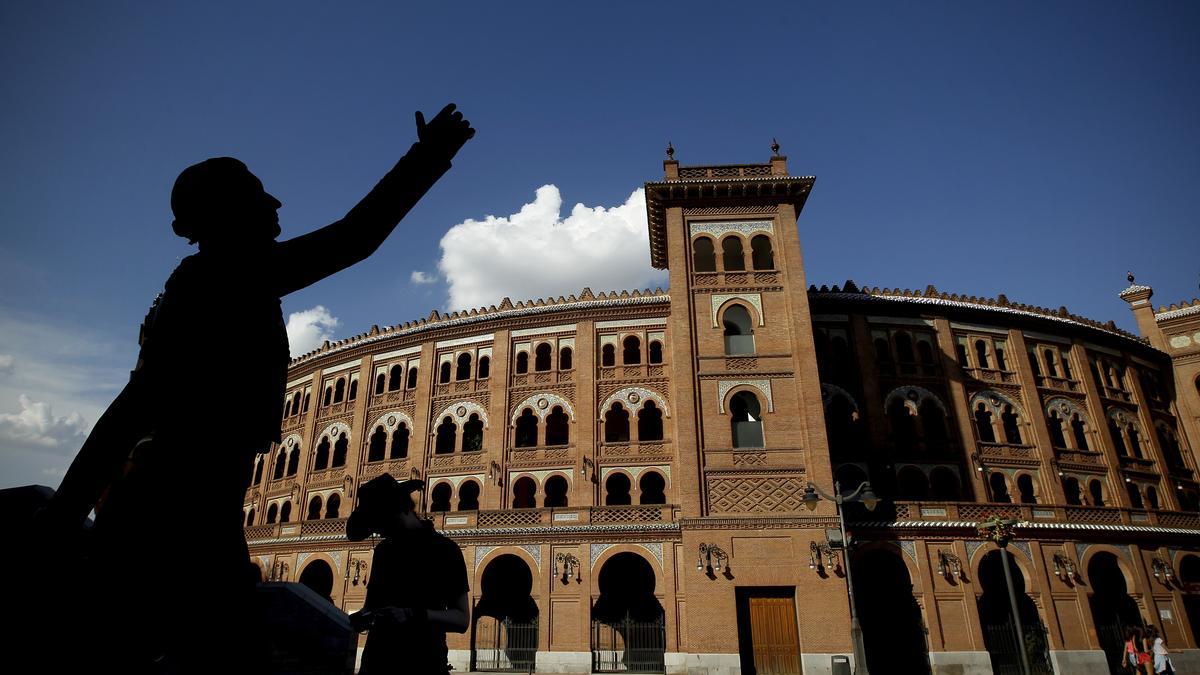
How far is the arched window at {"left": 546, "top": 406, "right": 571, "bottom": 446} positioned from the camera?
88.8 feet

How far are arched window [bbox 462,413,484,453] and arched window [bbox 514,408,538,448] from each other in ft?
5.41

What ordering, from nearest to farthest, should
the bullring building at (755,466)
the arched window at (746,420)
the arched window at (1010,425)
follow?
the bullring building at (755,466)
the arched window at (746,420)
the arched window at (1010,425)

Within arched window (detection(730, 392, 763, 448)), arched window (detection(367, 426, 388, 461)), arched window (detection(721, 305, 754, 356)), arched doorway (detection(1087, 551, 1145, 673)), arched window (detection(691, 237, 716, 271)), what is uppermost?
arched window (detection(691, 237, 716, 271))

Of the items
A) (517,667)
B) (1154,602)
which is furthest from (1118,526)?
(517,667)

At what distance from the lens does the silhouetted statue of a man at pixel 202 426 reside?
5.14 ft

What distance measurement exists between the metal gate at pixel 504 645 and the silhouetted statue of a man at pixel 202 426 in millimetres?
22999

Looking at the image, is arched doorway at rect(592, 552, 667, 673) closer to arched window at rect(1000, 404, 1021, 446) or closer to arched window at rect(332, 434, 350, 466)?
arched window at rect(332, 434, 350, 466)

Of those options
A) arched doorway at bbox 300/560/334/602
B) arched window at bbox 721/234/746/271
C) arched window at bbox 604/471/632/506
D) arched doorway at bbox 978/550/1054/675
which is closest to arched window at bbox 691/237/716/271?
arched window at bbox 721/234/746/271

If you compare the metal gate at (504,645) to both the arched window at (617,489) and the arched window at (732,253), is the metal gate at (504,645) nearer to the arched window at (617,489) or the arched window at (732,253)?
the arched window at (617,489)

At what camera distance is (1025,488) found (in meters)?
26.5


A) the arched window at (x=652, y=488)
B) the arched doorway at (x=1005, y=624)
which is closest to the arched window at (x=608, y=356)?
the arched window at (x=652, y=488)

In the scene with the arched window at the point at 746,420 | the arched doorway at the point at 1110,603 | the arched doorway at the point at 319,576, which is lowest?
the arched doorway at the point at 1110,603

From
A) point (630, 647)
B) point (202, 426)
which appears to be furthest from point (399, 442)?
point (202, 426)

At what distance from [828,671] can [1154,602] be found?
1538 cm
